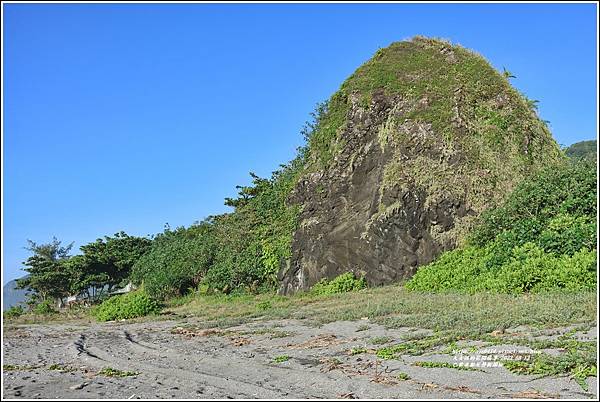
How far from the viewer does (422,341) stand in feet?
26.8

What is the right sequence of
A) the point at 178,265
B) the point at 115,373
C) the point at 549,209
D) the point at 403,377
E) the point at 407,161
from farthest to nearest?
the point at 178,265
the point at 407,161
the point at 549,209
the point at 115,373
the point at 403,377

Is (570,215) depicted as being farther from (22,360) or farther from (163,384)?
(22,360)

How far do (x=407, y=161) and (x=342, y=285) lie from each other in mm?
4583

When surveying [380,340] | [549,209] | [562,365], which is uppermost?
[549,209]

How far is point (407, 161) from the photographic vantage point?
1850 centimetres

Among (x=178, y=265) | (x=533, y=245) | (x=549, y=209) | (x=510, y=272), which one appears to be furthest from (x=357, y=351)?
(x=178, y=265)

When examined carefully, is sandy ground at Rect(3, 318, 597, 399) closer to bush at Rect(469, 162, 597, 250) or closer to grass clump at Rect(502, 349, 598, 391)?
grass clump at Rect(502, 349, 598, 391)

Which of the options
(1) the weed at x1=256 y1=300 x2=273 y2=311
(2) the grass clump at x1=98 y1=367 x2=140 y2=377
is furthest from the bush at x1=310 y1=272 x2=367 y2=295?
(2) the grass clump at x1=98 y1=367 x2=140 y2=377

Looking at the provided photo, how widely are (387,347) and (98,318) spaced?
11.7 metres

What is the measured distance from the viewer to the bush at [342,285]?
1764 cm

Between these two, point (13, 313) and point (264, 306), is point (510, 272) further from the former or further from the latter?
point (13, 313)

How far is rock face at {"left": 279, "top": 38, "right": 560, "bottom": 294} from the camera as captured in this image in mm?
17328

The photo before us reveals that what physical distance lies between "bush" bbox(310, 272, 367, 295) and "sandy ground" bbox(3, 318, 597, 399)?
21.0 ft

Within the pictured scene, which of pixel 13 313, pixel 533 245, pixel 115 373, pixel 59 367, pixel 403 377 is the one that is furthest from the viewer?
pixel 13 313
